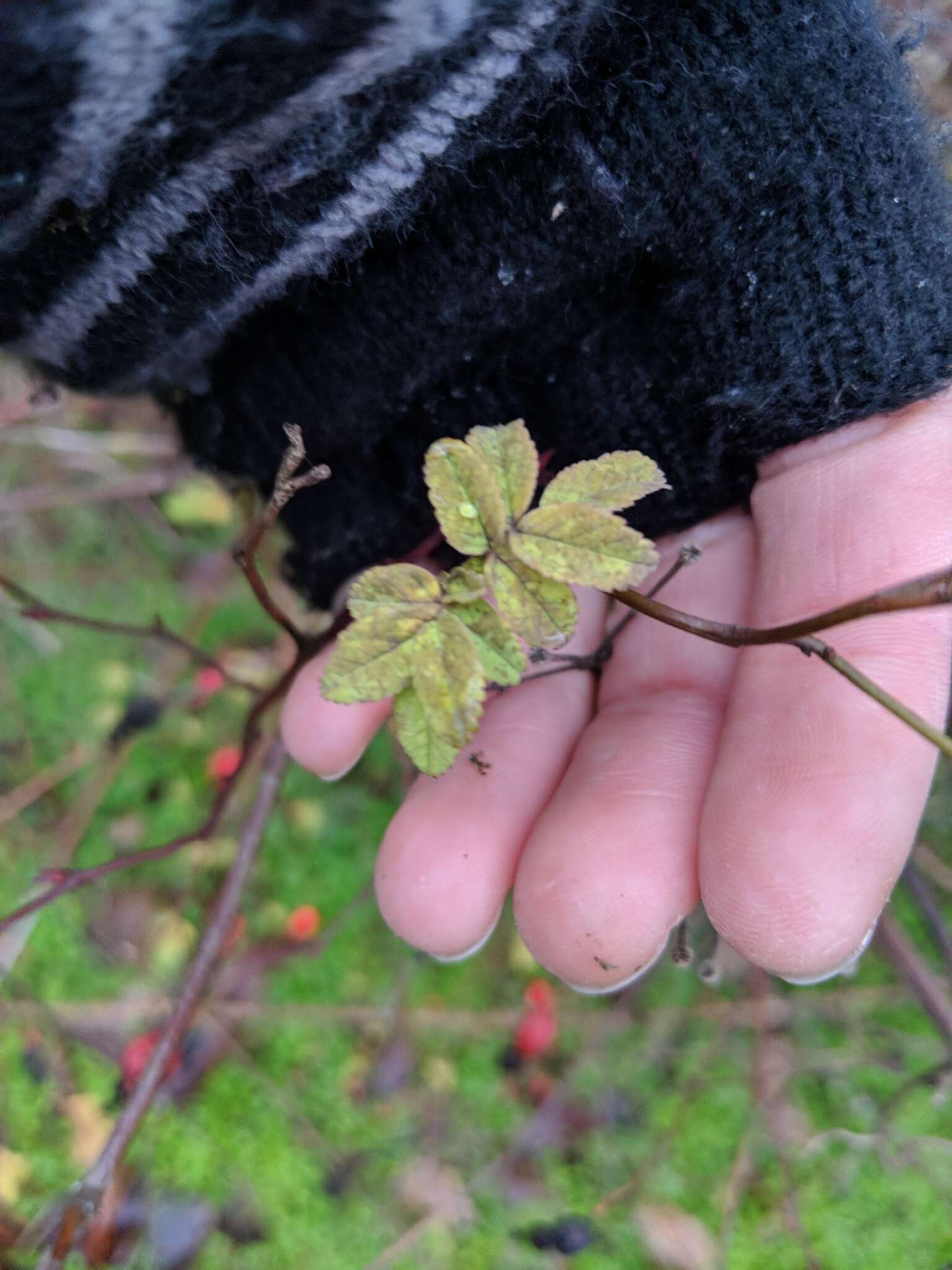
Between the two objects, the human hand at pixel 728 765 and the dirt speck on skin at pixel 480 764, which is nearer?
the human hand at pixel 728 765

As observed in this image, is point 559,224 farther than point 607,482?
Yes

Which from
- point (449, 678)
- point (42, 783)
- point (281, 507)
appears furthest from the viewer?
point (42, 783)

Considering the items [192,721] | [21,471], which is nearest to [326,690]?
[192,721]

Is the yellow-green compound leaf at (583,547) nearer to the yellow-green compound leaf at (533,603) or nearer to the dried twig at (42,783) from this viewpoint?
→ the yellow-green compound leaf at (533,603)

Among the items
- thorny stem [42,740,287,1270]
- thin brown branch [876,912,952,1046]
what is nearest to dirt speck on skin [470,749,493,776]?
thorny stem [42,740,287,1270]

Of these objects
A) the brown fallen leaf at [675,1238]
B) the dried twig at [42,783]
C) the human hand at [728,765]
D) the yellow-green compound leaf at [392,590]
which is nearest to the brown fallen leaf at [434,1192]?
the brown fallen leaf at [675,1238]

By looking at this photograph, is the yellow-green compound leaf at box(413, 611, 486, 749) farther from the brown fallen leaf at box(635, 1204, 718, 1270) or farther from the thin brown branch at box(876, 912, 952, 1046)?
the brown fallen leaf at box(635, 1204, 718, 1270)

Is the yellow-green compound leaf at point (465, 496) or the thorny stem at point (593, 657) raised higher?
the yellow-green compound leaf at point (465, 496)

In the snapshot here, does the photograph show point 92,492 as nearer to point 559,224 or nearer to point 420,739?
point 559,224

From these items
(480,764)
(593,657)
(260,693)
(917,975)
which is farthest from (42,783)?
(917,975)
